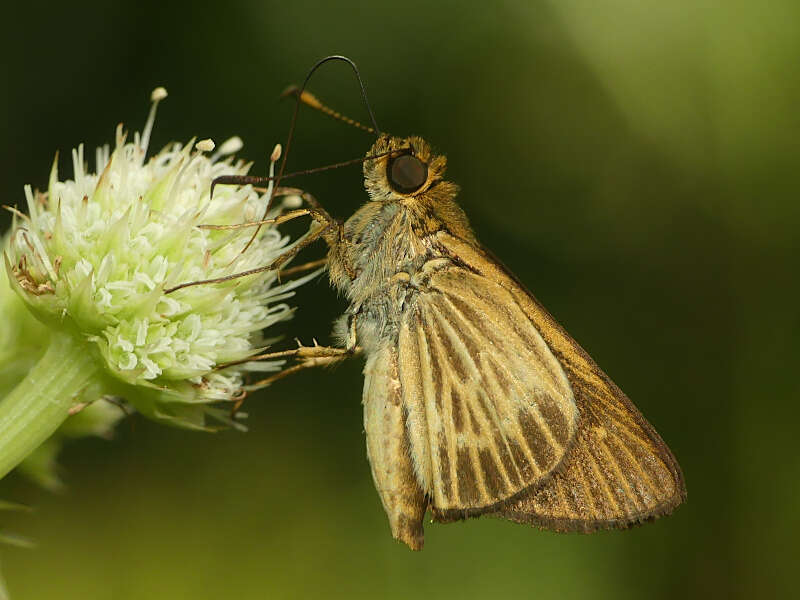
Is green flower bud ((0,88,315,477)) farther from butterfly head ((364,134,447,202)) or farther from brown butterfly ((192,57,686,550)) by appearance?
butterfly head ((364,134,447,202))

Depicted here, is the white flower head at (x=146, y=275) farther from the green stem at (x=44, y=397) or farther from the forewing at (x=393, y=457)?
the forewing at (x=393, y=457)

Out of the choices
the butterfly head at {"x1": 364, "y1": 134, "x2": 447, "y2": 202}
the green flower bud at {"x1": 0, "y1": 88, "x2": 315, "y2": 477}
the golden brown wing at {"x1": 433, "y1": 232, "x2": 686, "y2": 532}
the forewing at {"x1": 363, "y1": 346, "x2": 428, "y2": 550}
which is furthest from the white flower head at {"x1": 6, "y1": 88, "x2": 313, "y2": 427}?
the golden brown wing at {"x1": 433, "y1": 232, "x2": 686, "y2": 532}

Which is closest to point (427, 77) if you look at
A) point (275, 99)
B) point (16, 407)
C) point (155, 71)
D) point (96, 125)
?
point (275, 99)

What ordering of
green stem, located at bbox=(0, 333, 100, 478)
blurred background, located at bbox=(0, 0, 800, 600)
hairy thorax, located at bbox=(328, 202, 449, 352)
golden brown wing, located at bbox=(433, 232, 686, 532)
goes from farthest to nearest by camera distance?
blurred background, located at bbox=(0, 0, 800, 600)
hairy thorax, located at bbox=(328, 202, 449, 352)
golden brown wing, located at bbox=(433, 232, 686, 532)
green stem, located at bbox=(0, 333, 100, 478)

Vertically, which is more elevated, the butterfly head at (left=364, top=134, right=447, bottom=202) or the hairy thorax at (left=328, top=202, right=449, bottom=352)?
the butterfly head at (left=364, top=134, right=447, bottom=202)

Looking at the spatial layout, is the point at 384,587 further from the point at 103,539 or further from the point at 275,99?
the point at 275,99
